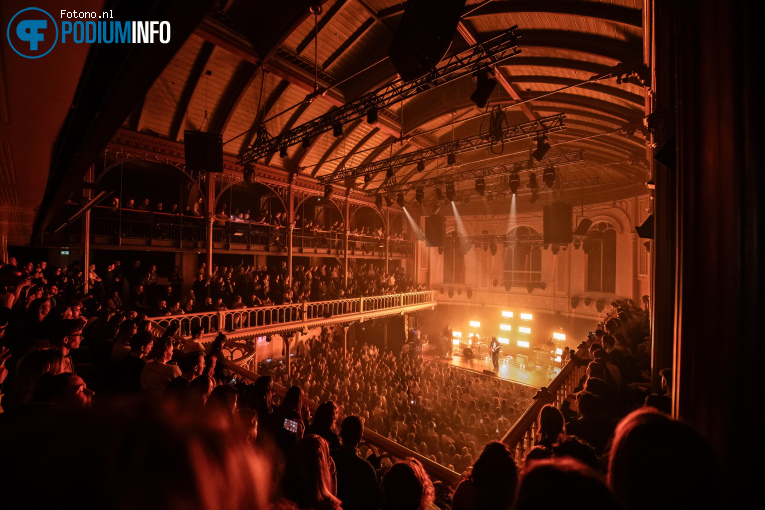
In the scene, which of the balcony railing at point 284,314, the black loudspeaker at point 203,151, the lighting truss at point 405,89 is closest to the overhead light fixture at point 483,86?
the lighting truss at point 405,89

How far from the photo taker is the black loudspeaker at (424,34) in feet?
13.5

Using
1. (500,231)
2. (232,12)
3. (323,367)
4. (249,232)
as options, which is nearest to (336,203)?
(249,232)

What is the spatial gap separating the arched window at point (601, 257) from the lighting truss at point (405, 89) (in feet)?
40.3

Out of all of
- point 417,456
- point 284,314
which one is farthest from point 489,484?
point 284,314

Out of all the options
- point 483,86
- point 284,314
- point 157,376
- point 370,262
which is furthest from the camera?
point 370,262

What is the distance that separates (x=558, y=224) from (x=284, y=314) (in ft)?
37.9

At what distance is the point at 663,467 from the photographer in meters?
1.08

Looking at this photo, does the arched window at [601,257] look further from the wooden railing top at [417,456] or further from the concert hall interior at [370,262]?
the wooden railing top at [417,456]

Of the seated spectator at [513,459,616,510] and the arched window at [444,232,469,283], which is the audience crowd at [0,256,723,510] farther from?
the arched window at [444,232,469,283]

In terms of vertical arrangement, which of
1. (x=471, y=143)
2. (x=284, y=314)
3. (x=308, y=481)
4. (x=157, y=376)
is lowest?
(x=284, y=314)

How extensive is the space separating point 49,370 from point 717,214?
385 centimetres

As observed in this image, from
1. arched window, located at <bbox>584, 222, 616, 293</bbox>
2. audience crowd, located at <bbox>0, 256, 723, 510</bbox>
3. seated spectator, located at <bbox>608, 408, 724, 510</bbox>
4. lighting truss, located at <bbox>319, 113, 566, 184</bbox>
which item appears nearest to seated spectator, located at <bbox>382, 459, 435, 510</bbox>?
audience crowd, located at <bbox>0, 256, 723, 510</bbox>

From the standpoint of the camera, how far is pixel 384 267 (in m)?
21.0

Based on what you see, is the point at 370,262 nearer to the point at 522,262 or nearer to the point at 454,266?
the point at 454,266
